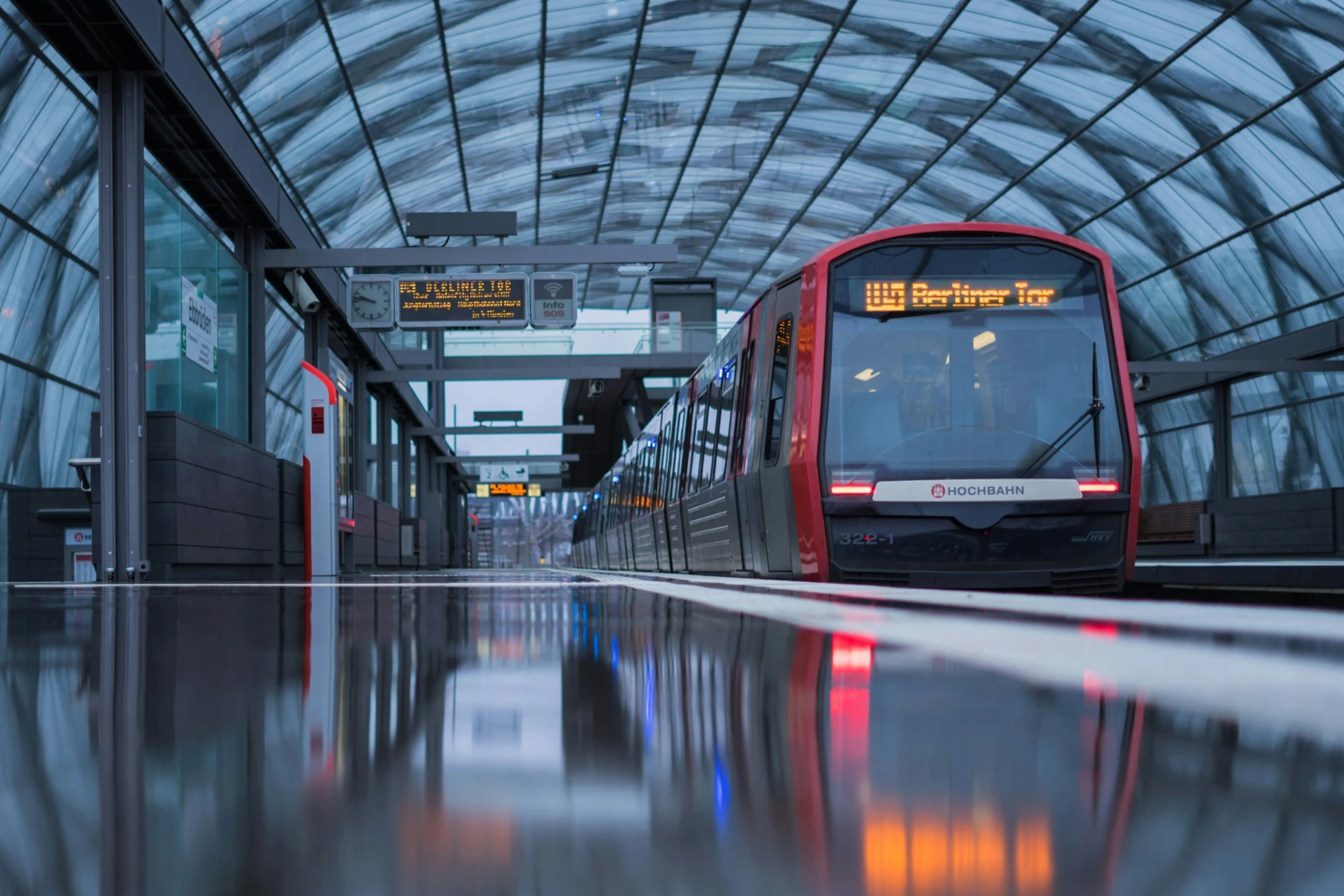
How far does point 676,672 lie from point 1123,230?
32.7 meters

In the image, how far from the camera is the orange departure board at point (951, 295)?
7.93 m

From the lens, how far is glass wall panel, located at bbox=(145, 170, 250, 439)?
38.3 ft

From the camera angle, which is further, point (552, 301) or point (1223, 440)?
point (1223, 440)

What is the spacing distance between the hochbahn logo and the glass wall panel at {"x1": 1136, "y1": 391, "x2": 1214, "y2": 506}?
26426mm

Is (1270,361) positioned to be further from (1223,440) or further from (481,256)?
(481,256)

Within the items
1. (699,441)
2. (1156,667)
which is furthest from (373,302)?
(1156,667)

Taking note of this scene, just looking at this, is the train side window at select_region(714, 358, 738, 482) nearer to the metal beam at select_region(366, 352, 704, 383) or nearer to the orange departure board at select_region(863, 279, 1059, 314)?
the orange departure board at select_region(863, 279, 1059, 314)

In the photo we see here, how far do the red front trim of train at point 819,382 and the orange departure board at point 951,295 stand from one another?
0.32m

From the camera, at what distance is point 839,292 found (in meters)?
7.96

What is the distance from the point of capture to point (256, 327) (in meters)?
15.8

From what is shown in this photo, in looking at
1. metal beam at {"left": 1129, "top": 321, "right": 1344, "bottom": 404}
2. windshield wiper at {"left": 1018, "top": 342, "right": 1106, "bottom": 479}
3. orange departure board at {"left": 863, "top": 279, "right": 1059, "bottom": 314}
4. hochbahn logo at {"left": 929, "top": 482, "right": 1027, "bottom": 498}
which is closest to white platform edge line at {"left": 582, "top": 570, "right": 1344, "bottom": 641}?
hochbahn logo at {"left": 929, "top": 482, "right": 1027, "bottom": 498}

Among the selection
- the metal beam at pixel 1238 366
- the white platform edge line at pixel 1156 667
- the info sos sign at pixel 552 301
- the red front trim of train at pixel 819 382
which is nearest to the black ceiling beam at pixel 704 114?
the info sos sign at pixel 552 301

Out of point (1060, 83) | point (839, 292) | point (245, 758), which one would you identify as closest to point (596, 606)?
point (245, 758)

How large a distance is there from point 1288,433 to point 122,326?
27943mm
